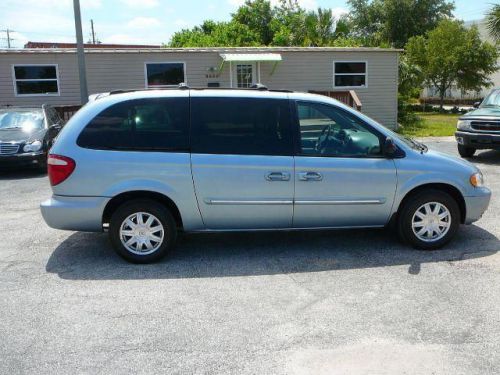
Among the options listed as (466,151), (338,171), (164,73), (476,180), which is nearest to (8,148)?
(338,171)

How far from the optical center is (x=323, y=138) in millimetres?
5355

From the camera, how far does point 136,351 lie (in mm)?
3537

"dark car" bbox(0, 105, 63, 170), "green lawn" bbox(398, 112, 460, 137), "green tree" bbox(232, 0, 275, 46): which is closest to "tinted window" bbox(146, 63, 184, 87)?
"dark car" bbox(0, 105, 63, 170)

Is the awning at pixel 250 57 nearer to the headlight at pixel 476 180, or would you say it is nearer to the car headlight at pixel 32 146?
the car headlight at pixel 32 146

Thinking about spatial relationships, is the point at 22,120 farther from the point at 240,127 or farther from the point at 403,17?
the point at 403,17

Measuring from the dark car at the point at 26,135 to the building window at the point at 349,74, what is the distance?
1040cm

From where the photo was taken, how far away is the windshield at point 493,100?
1218 cm

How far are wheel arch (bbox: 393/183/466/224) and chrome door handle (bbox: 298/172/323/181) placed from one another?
37.3 inches

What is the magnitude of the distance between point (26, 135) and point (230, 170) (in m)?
7.24

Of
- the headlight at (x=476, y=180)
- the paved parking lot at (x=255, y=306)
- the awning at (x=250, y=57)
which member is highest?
the awning at (x=250, y=57)

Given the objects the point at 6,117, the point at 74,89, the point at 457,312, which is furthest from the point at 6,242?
the point at 74,89

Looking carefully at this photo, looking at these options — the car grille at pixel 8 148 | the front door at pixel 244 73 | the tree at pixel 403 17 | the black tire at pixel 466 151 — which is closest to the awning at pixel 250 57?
the front door at pixel 244 73

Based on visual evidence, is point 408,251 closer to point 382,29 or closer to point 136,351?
point 136,351

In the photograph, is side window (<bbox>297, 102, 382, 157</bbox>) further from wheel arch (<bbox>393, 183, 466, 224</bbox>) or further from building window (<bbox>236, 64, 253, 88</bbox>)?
building window (<bbox>236, 64, 253, 88</bbox>)
